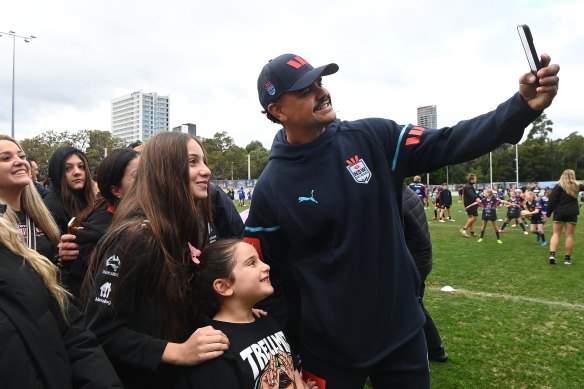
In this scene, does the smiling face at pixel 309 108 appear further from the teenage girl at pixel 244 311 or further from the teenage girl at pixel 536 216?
the teenage girl at pixel 536 216

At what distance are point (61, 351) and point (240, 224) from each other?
225cm

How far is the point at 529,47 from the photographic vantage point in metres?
1.60

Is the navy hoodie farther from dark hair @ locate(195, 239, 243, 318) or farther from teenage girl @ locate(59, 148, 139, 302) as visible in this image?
teenage girl @ locate(59, 148, 139, 302)

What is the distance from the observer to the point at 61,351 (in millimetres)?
1506

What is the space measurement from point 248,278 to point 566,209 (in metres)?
9.68

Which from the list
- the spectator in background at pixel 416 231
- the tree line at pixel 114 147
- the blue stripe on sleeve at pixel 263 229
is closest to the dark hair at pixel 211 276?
the blue stripe on sleeve at pixel 263 229

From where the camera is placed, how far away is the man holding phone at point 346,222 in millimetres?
2014

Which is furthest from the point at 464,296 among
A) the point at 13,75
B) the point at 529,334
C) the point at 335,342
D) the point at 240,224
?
the point at 13,75

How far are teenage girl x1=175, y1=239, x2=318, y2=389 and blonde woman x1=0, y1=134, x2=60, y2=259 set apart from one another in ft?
5.58

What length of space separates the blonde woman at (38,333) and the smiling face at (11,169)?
184cm

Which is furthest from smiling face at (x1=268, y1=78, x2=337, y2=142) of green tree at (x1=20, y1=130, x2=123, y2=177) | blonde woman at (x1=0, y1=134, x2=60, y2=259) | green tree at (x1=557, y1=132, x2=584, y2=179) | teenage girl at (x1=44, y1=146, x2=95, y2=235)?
green tree at (x1=557, y1=132, x2=584, y2=179)

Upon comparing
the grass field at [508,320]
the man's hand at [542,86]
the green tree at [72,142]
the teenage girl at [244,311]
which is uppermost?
the green tree at [72,142]

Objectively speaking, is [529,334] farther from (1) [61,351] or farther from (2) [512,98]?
(1) [61,351]

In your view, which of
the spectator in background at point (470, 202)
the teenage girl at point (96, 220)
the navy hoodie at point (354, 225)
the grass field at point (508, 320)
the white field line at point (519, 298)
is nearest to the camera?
the navy hoodie at point (354, 225)
